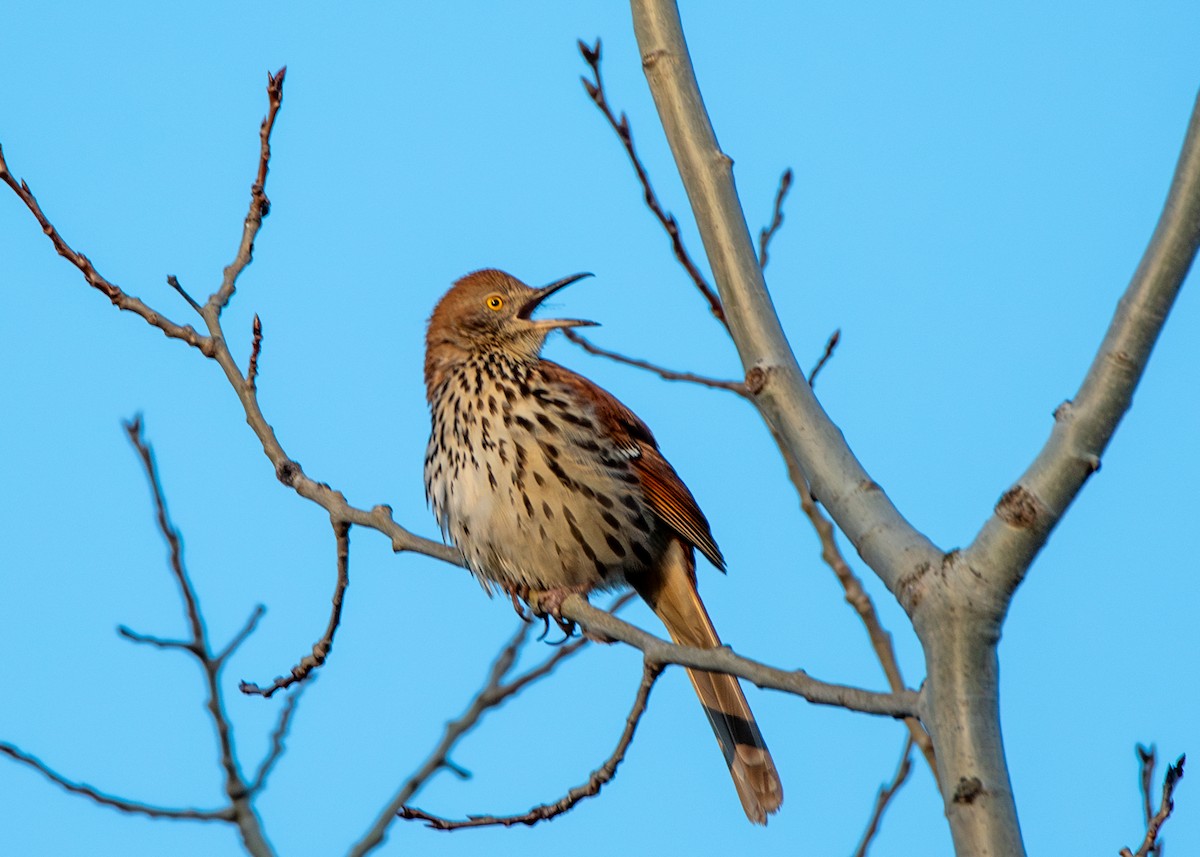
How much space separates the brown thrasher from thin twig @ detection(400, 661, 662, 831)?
61.1 inches

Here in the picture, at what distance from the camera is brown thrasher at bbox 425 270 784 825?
5.54m

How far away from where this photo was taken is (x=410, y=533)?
4.40 meters

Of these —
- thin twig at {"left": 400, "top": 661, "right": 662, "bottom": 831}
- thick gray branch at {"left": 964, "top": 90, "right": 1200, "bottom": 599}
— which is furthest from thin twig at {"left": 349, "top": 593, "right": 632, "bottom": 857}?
thick gray branch at {"left": 964, "top": 90, "right": 1200, "bottom": 599}

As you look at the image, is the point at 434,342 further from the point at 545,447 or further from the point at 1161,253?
the point at 1161,253

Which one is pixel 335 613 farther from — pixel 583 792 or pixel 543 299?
pixel 543 299

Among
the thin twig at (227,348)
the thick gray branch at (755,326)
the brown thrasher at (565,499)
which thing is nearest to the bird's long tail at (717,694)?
the brown thrasher at (565,499)

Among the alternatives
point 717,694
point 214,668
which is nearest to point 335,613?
point 214,668

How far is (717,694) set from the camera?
223 inches

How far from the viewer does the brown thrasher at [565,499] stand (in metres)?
5.54

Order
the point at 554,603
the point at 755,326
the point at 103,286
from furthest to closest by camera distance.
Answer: the point at 554,603 < the point at 103,286 < the point at 755,326

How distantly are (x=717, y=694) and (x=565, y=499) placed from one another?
1.00 metres

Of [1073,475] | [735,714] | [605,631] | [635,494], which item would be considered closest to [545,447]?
[635,494]

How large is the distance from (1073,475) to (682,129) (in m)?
1.35

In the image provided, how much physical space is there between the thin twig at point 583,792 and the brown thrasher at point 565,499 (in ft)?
5.09
